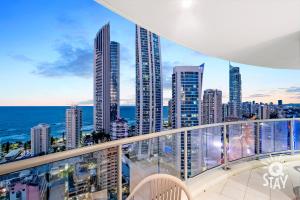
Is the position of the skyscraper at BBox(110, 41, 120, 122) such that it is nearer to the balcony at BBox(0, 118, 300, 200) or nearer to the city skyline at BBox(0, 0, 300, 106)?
the city skyline at BBox(0, 0, 300, 106)

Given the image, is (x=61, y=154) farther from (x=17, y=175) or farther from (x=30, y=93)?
(x=30, y=93)

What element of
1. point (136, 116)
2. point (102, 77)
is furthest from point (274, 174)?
point (102, 77)

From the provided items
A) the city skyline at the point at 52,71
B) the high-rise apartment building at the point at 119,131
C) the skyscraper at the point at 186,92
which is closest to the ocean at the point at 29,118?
the city skyline at the point at 52,71

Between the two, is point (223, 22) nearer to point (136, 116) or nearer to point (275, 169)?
point (275, 169)

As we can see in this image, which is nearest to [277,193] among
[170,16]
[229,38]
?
[229,38]

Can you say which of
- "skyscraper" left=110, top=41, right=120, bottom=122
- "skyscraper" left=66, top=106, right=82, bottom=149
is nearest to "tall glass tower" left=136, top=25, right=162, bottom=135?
"skyscraper" left=110, top=41, right=120, bottom=122

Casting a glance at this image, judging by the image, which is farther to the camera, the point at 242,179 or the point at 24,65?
the point at 24,65
